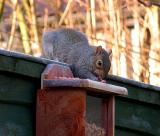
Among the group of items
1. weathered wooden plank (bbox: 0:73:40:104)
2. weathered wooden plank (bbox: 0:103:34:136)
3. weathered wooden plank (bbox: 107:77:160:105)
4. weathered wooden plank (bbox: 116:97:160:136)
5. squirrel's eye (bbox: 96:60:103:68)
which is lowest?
weathered wooden plank (bbox: 0:103:34:136)

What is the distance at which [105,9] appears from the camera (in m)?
6.03

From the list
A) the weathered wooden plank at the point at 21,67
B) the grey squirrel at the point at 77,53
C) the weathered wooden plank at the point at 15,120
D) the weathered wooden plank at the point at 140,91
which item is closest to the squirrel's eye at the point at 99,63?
the grey squirrel at the point at 77,53

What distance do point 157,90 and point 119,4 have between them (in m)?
2.55

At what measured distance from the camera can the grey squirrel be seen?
10.6 feet

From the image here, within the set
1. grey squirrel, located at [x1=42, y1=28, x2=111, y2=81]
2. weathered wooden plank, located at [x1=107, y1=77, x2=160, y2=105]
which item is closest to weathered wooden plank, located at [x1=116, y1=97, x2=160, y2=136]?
weathered wooden plank, located at [x1=107, y1=77, x2=160, y2=105]

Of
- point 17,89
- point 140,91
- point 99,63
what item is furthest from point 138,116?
point 17,89

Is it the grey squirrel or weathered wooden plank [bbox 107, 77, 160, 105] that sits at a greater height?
the grey squirrel

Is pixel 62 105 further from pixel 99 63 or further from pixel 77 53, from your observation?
pixel 77 53

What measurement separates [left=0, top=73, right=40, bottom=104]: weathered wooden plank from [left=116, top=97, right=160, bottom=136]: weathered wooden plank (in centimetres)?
73

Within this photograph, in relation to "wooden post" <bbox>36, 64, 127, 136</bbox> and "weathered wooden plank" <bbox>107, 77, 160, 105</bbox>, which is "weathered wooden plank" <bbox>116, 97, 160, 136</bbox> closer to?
"weathered wooden plank" <bbox>107, 77, 160, 105</bbox>

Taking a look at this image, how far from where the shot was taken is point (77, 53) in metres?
4.01

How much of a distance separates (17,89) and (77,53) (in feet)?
4.55

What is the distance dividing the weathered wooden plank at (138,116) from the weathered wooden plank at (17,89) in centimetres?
73

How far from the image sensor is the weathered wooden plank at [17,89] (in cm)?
259
